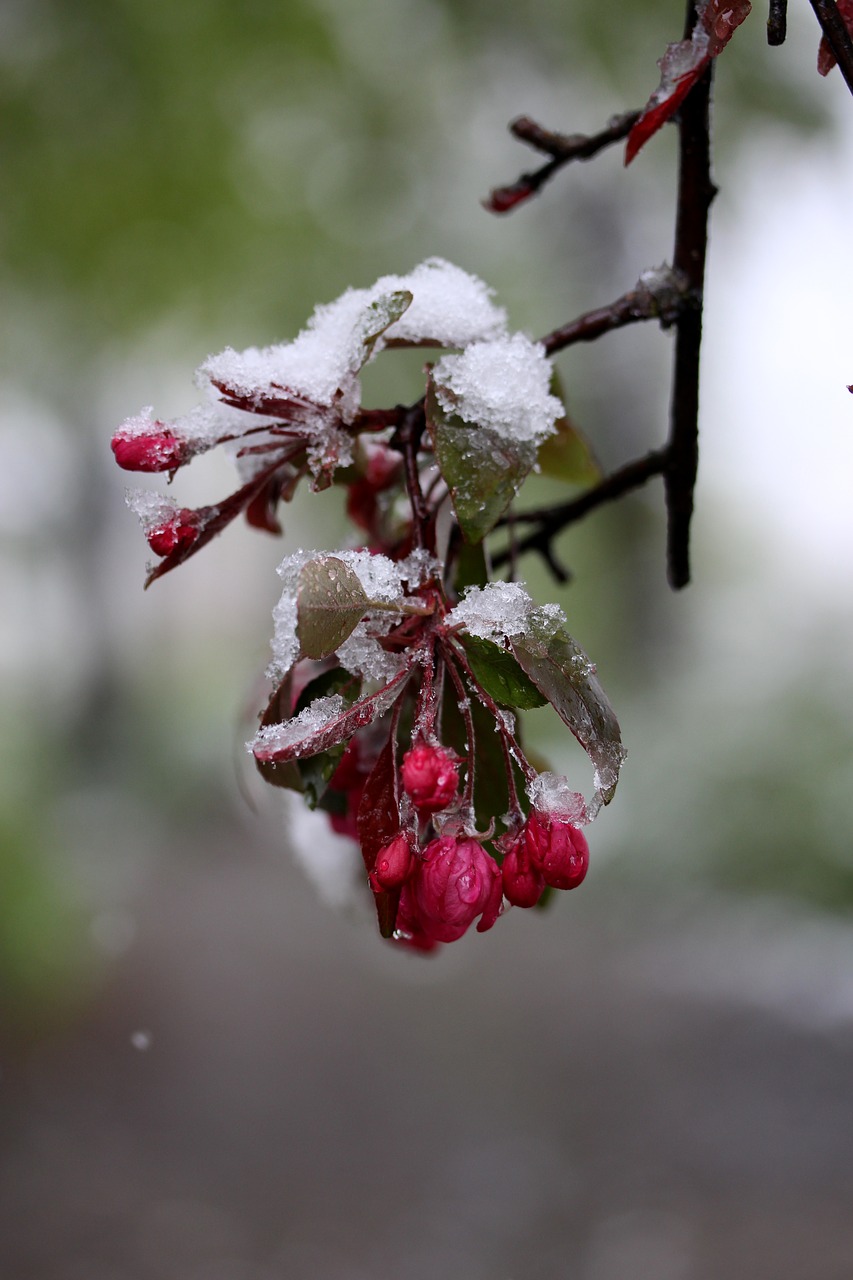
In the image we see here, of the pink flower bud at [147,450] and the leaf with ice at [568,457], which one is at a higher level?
the leaf with ice at [568,457]

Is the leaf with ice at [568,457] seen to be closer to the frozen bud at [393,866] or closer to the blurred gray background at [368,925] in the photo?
the frozen bud at [393,866]

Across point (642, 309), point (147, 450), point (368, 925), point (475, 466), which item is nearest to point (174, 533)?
point (147, 450)

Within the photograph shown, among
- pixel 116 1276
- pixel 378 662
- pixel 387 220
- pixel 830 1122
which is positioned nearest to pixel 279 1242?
pixel 116 1276

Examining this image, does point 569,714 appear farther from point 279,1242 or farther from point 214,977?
point 214,977

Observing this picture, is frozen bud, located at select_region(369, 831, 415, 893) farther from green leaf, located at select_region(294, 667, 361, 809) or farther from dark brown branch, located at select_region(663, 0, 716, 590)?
dark brown branch, located at select_region(663, 0, 716, 590)

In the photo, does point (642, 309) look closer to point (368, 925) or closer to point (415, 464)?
point (415, 464)

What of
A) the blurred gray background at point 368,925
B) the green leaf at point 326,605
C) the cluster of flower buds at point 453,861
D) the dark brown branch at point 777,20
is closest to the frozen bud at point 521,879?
the cluster of flower buds at point 453,861
